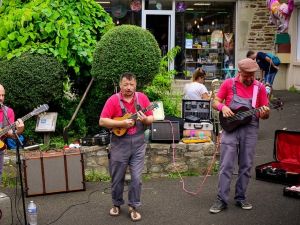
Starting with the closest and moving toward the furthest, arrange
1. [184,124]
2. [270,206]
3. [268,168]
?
[270,206], [268,168], [184,124]

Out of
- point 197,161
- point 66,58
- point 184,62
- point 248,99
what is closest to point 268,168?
point 197,161

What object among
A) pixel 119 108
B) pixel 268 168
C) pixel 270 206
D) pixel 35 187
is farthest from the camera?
pixel 268 168

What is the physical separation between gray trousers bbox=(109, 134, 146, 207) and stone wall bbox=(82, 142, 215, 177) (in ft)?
6.09

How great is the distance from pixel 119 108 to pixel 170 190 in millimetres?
1912

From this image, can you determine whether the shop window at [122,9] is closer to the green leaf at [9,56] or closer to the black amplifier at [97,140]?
the green leaf at [9,56]

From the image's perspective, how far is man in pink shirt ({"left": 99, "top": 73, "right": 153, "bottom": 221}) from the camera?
6168mm

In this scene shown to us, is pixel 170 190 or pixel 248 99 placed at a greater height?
pixel 248 99

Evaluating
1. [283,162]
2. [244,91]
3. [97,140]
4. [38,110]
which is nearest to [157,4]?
[97,140]

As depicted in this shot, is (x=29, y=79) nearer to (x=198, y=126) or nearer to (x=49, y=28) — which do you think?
(x=49, y=28)

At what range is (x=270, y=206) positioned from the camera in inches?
267

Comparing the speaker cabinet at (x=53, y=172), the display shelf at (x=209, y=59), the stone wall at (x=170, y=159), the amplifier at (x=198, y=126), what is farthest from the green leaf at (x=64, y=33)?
the display shelf at (x=209, y=59)

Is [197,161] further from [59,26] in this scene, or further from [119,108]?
[59,26]

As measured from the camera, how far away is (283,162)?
8266 mm

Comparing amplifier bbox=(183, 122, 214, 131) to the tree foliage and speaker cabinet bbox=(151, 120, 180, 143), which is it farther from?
the tree foliage
